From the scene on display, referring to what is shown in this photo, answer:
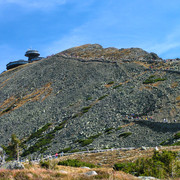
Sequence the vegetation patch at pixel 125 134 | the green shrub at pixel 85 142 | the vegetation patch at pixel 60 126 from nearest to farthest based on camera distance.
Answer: the vegetation patch at pixel 125 134
the green shrub at pixel 85 142
the vegetation patch at pixel 60 126

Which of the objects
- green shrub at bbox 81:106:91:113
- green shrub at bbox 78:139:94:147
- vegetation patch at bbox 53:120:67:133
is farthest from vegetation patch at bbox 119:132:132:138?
green shrub at bbox 81:106:91:113

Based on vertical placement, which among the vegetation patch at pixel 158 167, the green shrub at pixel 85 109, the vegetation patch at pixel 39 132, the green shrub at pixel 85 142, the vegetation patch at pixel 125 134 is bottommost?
the vegetation patch at pixel 158 167

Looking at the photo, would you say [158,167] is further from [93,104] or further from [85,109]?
[93,104]

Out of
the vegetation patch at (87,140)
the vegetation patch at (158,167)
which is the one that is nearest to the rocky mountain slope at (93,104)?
the vegetation patch at (87,140)

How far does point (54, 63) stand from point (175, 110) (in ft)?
212

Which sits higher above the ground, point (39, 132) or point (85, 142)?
point (39, 132)

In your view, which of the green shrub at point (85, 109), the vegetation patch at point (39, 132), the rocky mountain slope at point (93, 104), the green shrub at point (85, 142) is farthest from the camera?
the green shrub at point (85, 109)

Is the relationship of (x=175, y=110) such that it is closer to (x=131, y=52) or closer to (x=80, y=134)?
(x=80, y=134)

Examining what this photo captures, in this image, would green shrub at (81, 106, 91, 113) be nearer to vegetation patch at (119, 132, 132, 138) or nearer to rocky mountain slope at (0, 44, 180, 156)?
rocky mountain slope at (0, 44, 180, 156)

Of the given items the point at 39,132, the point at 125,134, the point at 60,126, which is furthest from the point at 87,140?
the point at 39,132

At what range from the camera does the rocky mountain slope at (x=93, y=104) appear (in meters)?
46.0

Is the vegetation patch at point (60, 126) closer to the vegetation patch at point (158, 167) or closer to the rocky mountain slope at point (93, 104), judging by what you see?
the rocky mountain slope at point (93, 104)

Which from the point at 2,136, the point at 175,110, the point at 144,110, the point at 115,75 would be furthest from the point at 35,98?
the point at 175,110

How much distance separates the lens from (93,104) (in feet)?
204
